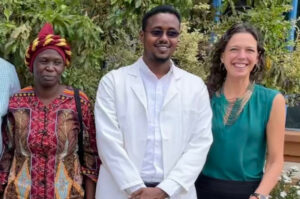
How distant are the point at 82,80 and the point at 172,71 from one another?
1160 mm

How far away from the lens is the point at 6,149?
3.00m

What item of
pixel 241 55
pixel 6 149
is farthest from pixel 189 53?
pixel 6 149

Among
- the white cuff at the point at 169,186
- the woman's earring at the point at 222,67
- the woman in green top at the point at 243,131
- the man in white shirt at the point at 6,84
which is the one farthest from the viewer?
the woman's earring at the point at 222,67

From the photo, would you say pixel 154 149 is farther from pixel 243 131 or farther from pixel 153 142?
pixel 243 131

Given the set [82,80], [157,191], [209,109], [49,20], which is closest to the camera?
[157,191]

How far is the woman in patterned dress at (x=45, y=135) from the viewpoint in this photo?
286 cm

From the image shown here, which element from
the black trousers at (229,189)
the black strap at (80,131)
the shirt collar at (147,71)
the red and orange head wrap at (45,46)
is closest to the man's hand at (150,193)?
the black trousers at (229,189)

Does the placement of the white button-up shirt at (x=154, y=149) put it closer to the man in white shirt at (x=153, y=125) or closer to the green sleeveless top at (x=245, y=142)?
the man in white shirt at (x=153, y=125)

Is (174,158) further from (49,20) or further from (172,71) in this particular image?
(49,20)

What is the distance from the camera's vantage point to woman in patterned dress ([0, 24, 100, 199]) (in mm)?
2861

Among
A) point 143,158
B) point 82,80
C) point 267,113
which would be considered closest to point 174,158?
point 143,158

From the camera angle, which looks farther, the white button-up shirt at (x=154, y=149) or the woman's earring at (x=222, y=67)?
the woman's earring at (x=222, y=67)

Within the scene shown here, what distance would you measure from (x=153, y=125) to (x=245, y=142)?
1.86ft

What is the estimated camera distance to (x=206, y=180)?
9.95 ft
